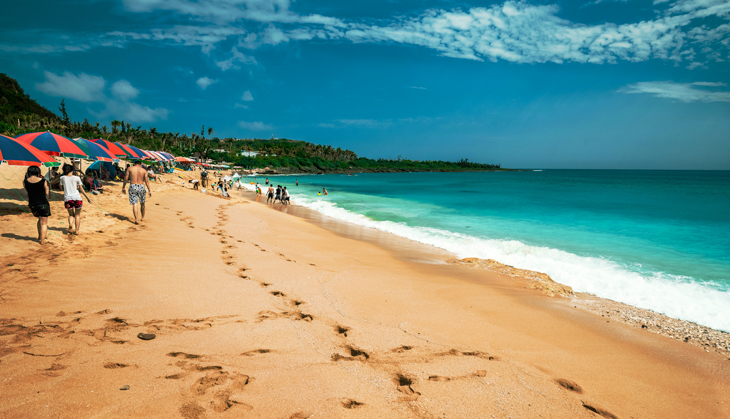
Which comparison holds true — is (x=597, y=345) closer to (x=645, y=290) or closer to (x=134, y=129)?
(x=645, y=290)

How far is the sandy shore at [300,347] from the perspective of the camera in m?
2.57

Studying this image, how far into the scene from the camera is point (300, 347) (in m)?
3.46

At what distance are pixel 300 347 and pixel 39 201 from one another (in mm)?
6709

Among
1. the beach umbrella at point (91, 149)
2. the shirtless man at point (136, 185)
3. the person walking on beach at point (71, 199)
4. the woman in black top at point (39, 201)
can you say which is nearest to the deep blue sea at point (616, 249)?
the shirtless man at point (136, 185)

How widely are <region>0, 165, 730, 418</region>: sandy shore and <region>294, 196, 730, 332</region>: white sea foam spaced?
69.4 inches

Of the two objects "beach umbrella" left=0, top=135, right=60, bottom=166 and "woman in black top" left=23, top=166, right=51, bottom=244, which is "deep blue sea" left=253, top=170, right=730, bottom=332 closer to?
"woman in black top" left=23, top=166, right=51, bottom=244

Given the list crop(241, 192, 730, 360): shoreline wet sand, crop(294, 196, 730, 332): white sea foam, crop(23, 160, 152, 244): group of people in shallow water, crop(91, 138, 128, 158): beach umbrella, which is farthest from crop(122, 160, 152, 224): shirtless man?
crop(91, 138, 128, 158): beach umbrella

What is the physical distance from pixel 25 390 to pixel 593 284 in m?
9.56

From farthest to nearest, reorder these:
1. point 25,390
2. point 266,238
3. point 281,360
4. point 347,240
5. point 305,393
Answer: point 347,240
point 266,238
point 281,360
point 305,393
point 25,390

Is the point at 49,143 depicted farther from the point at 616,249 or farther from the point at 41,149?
the point at 616,249

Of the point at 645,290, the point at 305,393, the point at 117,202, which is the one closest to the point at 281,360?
the point at 305,393

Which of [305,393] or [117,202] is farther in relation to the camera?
[117,202]

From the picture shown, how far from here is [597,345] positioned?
438 centimetres

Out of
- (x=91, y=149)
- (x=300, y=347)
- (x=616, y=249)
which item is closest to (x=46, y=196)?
(x=300, y=347)
